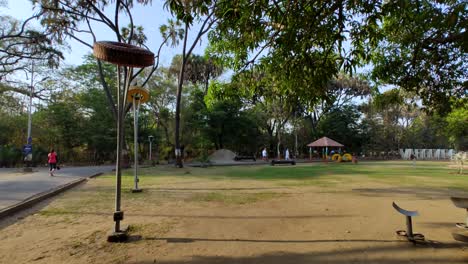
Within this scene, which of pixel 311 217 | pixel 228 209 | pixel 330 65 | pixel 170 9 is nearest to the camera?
pixel 170 9

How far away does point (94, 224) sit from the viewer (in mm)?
5957

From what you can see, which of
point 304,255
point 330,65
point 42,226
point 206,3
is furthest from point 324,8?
point 42,226

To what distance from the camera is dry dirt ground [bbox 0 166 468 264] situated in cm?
422

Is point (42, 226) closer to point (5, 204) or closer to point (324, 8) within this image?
point (5, 204)

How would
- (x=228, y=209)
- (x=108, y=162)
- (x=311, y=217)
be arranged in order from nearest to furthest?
1. (x=311, y=217)
2. (x=228, y=209)
3. (x=108, y=162)

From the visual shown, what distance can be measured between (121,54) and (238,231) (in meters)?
3.48

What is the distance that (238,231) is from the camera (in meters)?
5.45

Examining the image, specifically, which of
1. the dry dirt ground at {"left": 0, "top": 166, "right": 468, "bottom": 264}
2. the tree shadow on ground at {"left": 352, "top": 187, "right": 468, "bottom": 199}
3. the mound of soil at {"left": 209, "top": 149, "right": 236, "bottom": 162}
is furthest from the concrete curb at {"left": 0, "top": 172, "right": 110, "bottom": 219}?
the mound of soil at {"left": 209, "top": 149, "right": 236, "bottom": 162}

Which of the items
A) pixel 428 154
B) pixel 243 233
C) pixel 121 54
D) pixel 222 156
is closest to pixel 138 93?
pixel 121 54

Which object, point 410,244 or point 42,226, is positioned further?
point 42,226

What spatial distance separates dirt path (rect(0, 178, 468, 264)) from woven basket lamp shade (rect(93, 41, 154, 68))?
273cm

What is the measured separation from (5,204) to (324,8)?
27.2ft

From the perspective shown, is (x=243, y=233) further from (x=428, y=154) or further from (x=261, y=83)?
(x=428, y=154)

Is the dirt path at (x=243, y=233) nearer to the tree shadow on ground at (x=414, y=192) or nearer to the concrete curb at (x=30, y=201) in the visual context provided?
the concrete curb at (x=30, y=201)
